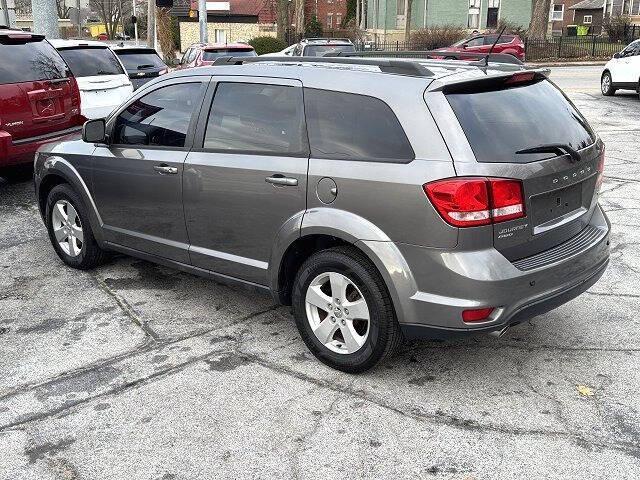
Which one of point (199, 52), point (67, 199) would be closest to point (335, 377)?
point (67, 199)

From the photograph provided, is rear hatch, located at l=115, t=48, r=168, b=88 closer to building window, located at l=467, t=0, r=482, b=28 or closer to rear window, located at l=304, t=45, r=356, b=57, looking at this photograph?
rear window, located at l=304, t=45, r=356, b=57

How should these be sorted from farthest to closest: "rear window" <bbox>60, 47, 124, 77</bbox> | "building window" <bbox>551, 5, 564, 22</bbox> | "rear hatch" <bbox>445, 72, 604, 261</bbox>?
"building window" <bbox>551, 5, 564, 22</bbox>
"rear window" <bbox>60, 47, 124, 77</bbox>
"rear hatch" <bbox>445, 72, 604, 261</bbox>

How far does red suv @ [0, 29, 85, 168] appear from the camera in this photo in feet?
24.9

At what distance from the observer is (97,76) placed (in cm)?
1054

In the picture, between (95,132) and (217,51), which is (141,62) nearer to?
(217,51)

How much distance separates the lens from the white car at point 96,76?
1026cm

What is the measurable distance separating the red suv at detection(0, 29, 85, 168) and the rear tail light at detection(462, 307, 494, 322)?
5888 millimetres

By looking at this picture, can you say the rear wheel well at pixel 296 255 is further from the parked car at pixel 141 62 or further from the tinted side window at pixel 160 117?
the parked car at pixel 141 62

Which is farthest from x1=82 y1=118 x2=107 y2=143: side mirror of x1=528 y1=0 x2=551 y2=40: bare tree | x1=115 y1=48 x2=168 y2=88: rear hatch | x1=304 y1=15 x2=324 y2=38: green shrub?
x1=304 y1=15 x2=324 y2=38: green shrub

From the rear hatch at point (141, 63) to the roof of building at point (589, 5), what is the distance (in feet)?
225

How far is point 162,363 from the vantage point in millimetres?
4230

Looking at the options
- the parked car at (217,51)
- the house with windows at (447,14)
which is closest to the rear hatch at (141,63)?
the parked car at (217,51)

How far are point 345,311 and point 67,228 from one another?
3.07m

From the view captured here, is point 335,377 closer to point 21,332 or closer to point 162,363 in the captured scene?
point 162,363
